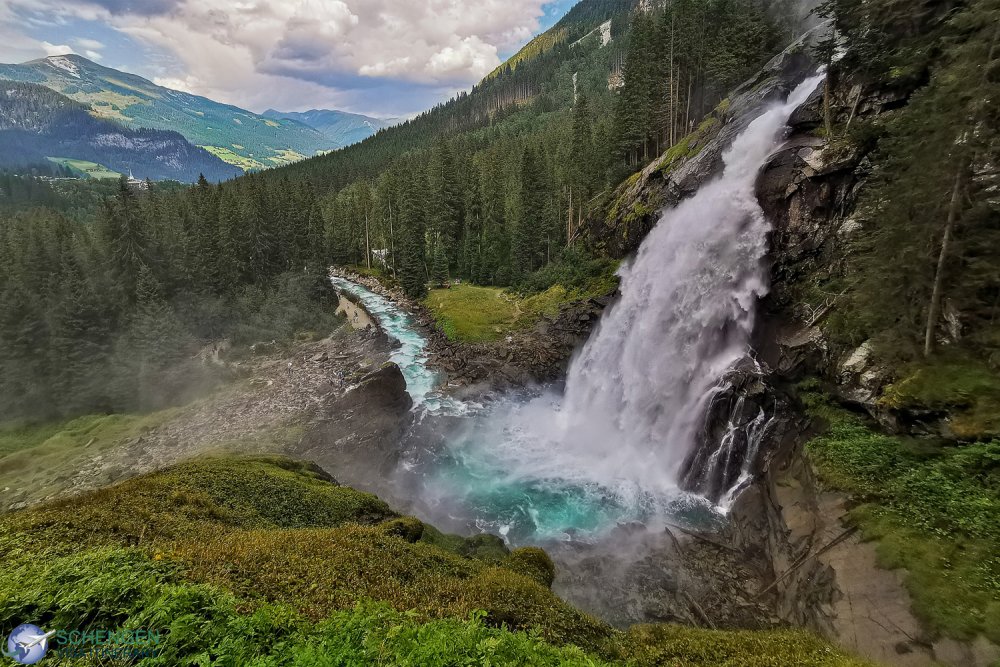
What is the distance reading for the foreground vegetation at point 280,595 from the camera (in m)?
5.66

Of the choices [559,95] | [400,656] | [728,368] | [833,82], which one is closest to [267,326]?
[728,368]

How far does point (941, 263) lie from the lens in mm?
14578

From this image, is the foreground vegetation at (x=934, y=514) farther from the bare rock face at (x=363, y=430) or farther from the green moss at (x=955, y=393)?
the bare rock face at (x=363, y=430)

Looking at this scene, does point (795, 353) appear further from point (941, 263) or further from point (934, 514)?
point (934, 514)

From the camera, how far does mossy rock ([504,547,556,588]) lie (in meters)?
12.7

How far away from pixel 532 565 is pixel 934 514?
1149 centimetres

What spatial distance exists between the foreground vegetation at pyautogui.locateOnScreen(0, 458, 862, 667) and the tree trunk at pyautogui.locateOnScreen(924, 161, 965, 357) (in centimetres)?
1203

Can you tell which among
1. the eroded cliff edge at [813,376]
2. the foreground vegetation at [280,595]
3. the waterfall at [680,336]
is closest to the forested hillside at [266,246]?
the waterfall at [680,336]

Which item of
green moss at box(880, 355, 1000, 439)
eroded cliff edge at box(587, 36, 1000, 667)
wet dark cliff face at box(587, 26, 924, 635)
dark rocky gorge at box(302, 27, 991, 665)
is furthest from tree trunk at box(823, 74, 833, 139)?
green moss at box(880, 355, 1000, 439)

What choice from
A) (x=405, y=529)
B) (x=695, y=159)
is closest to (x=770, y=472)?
(x=405, y=529)

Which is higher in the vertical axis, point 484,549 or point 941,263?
point 941,263

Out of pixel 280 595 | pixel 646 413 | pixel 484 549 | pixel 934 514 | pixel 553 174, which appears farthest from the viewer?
pixel 553 174

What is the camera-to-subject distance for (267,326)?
49.3 m

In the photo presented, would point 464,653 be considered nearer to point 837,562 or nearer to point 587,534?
point 837,562
